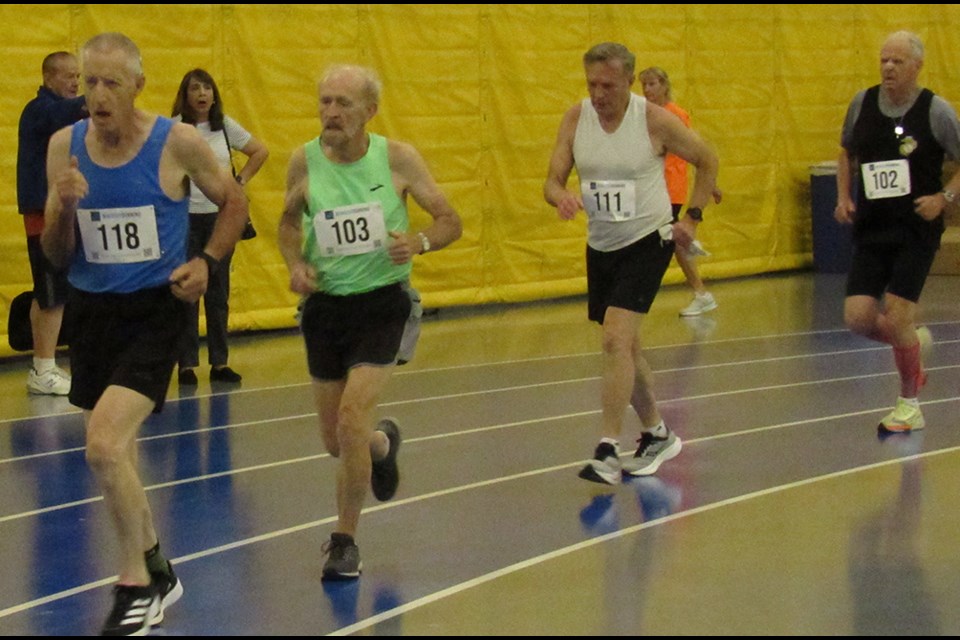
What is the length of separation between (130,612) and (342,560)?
96 cm

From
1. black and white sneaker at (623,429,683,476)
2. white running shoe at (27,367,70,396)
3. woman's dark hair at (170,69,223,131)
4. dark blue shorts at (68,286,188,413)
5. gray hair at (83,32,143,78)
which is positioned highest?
gray hair at (83,32,143,78)

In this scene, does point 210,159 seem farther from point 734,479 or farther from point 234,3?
point 234,3

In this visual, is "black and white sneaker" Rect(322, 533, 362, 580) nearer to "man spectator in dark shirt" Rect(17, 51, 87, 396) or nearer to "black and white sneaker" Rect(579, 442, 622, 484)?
"black and white sneaker" Rect(579, 442, 622, 484)

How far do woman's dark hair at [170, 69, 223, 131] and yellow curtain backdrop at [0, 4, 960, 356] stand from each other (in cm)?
168

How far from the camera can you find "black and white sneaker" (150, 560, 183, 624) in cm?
576

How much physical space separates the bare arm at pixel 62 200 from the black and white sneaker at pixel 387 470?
5.24ft

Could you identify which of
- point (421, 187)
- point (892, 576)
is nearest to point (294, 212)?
point (421, 187)

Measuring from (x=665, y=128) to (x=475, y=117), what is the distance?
724 cm

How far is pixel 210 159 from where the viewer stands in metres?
5.76

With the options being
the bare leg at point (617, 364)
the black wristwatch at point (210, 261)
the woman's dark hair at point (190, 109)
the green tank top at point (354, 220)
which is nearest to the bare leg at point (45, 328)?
the woman's dark hair at point (190, 109)

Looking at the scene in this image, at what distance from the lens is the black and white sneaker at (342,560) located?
6.19 m

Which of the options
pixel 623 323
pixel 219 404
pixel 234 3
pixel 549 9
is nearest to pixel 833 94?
pixel 549 9

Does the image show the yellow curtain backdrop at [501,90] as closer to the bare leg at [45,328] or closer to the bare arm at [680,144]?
the bare leg at [45,328]

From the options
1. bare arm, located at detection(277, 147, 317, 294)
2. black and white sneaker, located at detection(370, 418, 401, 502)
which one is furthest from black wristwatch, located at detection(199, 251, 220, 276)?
black and white sneaker, located at detection(370, 418, 401, 502)
